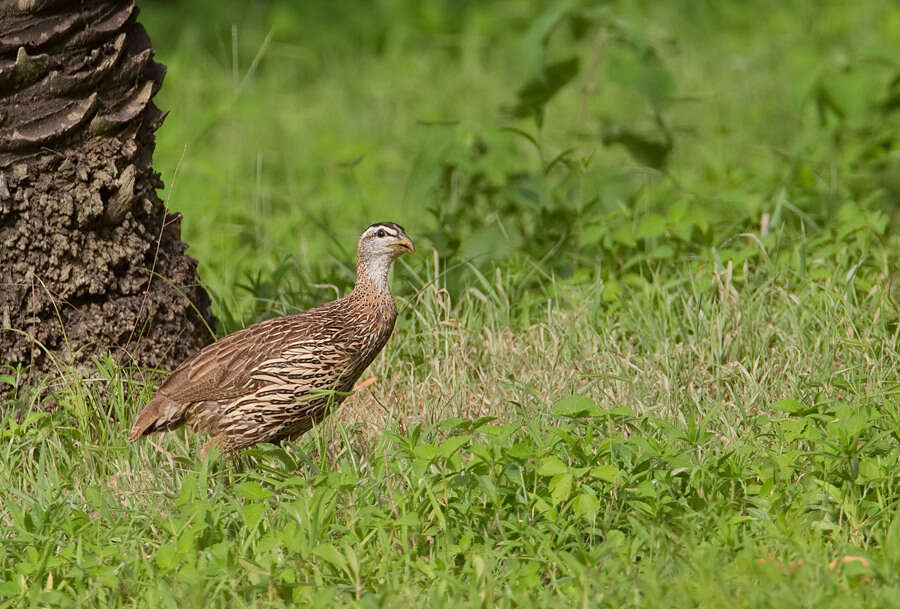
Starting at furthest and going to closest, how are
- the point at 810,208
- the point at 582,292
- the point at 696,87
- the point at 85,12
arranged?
the point at 696,87
the point at 810,208
the point at 582,292
the point at 85,12

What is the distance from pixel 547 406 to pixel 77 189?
6.57 ft

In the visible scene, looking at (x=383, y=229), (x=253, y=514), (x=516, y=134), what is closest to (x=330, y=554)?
(x=253, y=514)

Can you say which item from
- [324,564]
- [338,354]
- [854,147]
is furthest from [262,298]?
[854,147]

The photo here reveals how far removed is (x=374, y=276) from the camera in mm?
5258

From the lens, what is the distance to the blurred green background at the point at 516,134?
640 cm

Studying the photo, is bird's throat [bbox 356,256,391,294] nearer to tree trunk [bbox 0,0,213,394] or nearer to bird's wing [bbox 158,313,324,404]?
bird's wing [bbox 158,313,324,404]

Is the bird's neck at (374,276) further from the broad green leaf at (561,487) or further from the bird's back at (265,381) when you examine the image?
the broad green leaf at (561,487)

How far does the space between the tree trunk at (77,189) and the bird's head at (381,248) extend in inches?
32.2

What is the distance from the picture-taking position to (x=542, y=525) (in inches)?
157

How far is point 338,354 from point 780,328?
1.88 meters

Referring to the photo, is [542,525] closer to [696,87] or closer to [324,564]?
[324,564]

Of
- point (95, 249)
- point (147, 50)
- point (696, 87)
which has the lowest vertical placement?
point (696, 87)

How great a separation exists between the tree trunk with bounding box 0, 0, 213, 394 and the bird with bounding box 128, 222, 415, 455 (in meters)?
0.34

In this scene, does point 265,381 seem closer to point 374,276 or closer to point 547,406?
point 374,276
